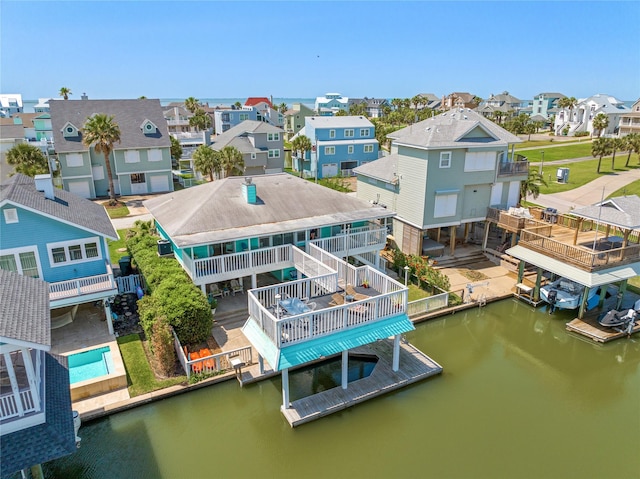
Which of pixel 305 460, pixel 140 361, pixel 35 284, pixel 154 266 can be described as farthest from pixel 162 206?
pixel 305 460

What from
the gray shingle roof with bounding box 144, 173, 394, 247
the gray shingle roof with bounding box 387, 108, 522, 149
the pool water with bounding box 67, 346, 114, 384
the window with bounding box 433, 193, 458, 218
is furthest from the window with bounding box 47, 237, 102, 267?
the window with bounding box 433, 193, 458, 218

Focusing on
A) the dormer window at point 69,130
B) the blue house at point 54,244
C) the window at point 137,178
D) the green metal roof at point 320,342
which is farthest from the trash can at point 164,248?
the dormer window at point 69,130

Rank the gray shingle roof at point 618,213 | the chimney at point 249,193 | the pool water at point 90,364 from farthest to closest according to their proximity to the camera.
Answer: the chimney at point 249,193, the gray shingle roof at point 618,213, the pool water at point 90,364

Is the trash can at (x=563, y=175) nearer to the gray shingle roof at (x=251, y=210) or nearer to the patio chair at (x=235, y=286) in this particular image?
the gray shingle roof at (x=251, y=210)

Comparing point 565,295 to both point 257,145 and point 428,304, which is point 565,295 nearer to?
point 428,304

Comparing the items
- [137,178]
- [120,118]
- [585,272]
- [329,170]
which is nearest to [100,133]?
[137,178]

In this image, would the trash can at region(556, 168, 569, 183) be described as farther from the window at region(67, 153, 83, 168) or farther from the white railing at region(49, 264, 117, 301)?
the window at region(67, 153, 83, 168)
